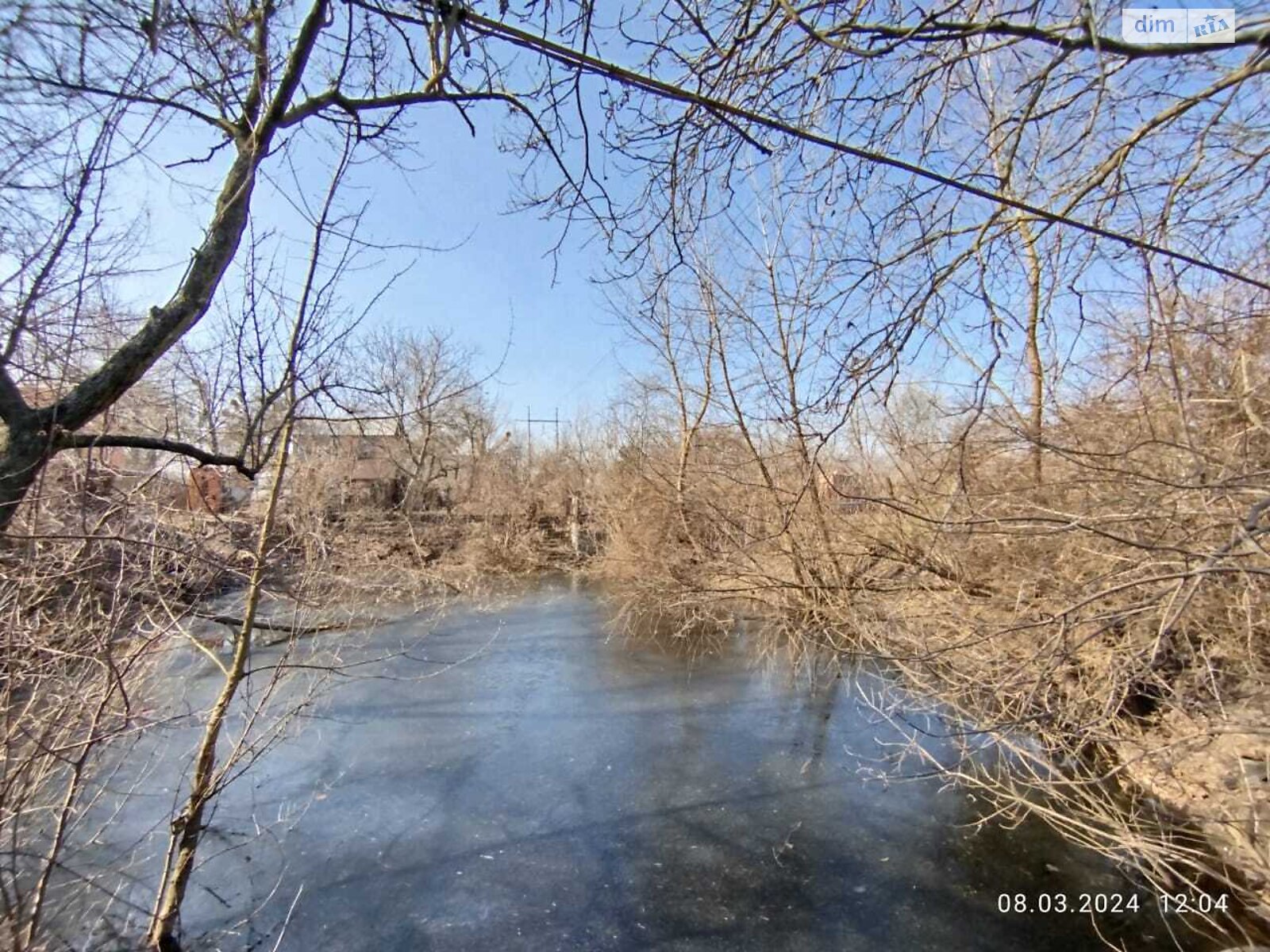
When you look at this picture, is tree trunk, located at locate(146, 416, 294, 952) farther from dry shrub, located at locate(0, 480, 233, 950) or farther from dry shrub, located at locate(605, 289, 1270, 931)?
dry shrub, located at locate(605, 289, 1270, 931)

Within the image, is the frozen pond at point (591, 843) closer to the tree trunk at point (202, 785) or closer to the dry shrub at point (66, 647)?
the tree trunk at point (202, 785)

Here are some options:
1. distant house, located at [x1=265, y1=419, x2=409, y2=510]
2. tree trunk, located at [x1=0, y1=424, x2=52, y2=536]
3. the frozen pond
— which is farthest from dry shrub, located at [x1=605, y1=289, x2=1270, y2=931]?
distant house, located at [x1=265, y1=419, x2=409, y2=510]

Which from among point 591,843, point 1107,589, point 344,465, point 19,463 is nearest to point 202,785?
point 19,463

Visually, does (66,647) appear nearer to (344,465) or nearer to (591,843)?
(591,843)

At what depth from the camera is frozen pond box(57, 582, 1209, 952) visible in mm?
3018

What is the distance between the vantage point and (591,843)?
3.70m

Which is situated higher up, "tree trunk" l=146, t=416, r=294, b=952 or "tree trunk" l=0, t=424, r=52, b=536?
"tree trunk" l=0, t=424, r=52, b=536

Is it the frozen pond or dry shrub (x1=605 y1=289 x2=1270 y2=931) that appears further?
the frozen pond

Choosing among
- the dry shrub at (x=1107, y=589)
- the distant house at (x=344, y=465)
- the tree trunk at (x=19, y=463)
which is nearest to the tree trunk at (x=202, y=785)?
the distant house at (x=344, y=465)

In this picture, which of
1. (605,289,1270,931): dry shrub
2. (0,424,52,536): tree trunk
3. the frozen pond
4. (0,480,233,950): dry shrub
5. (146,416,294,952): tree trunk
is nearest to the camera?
(0,424,52,536): tree trunk

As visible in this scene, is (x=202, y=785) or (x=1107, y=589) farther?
(x=202, y=785)

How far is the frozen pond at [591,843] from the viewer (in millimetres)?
3018

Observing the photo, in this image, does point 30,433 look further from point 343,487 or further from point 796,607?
Answer: point 343,487

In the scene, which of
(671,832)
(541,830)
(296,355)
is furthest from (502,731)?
(296,355)
